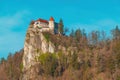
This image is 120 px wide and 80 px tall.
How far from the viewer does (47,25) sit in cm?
13262

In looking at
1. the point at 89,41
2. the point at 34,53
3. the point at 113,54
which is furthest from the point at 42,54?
the point at 113,54

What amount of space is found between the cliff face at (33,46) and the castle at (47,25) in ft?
4.34

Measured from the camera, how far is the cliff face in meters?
128

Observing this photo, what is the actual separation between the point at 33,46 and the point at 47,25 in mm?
7333

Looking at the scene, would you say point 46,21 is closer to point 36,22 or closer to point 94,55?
point 36,22

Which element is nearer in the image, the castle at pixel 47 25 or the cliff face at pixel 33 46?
the cliff face at pixel 33 46

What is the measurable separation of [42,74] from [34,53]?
40.1 feet

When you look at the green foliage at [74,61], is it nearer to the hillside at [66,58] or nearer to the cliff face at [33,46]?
the hillside at [66,58]

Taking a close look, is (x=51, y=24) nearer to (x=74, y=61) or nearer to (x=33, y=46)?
(x=33, y=46)

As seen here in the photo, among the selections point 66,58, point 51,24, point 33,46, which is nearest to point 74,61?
point 66,58

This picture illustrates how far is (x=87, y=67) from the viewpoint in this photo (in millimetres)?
114938

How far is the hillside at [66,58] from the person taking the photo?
111 m

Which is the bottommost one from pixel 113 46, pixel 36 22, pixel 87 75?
pixel 87 75

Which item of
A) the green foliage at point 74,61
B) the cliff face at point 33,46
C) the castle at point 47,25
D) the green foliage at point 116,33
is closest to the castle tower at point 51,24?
the castle at point 47,25
